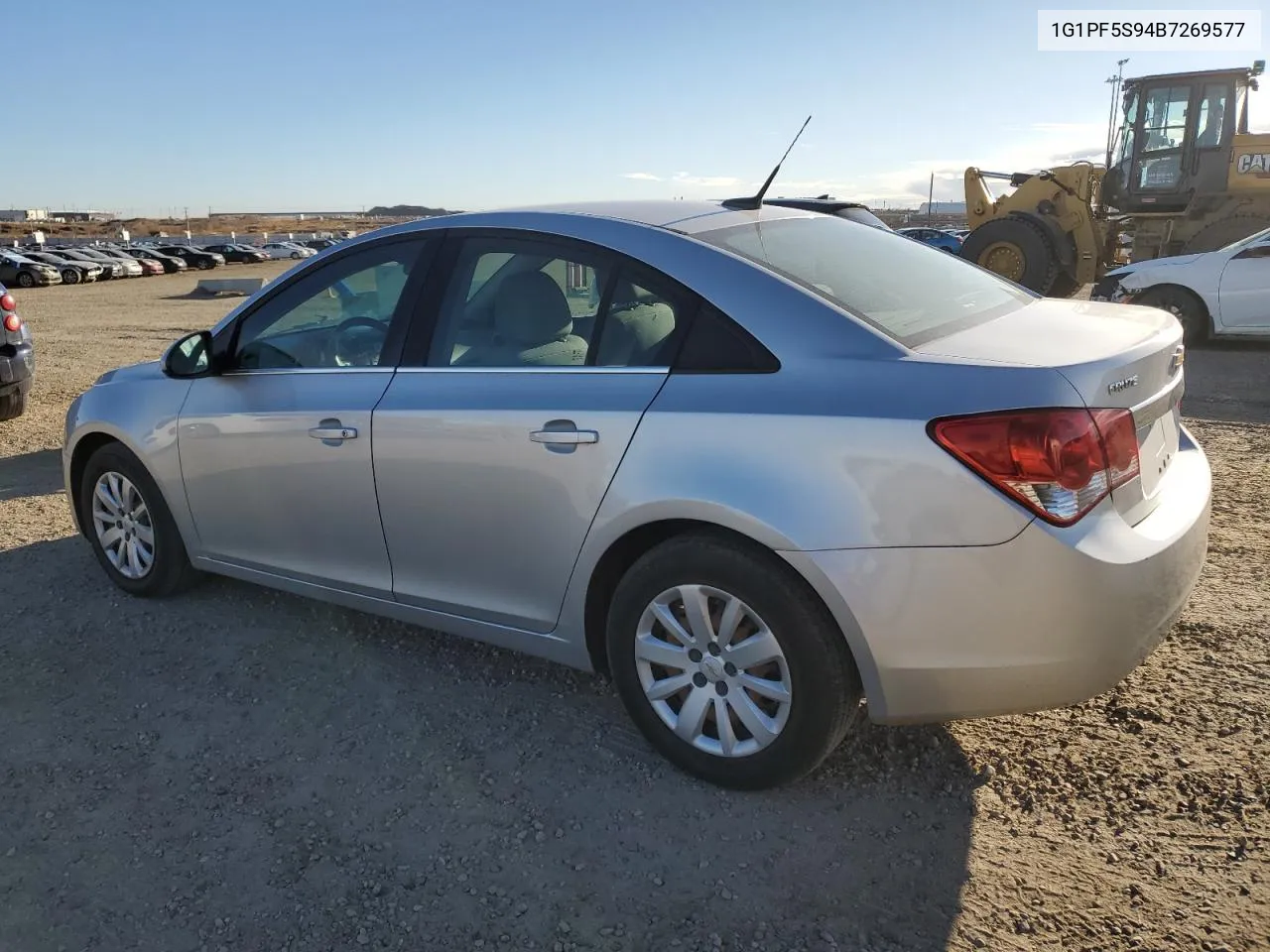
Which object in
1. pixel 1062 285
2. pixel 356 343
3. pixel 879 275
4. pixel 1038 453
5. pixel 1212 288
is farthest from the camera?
pixel 1062 285

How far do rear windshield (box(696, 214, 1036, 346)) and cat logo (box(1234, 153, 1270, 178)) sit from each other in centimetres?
1402

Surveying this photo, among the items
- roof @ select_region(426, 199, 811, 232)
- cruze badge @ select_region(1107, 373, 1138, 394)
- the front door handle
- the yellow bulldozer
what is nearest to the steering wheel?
the front door handle

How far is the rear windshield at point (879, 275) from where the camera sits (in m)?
2.78

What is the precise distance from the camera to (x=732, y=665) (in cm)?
271

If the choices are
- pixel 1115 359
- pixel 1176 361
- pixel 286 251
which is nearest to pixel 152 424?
pixel 1115 359

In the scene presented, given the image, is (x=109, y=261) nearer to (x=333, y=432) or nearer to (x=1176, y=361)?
(x=333, y=432)

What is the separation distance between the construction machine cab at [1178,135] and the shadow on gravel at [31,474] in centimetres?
1544

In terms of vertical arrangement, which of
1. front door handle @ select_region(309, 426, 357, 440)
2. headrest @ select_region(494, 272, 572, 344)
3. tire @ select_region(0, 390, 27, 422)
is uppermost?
headrest @ select_region(494, 272, 572, 344)

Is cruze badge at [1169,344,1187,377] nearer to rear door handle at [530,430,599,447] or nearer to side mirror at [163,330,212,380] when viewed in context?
rear door handle at [530,430,599,447]

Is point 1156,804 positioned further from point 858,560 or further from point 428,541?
point 428,541

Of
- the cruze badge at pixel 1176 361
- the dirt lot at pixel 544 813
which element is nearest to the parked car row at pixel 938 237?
the cruze badge at pixel 1176 361

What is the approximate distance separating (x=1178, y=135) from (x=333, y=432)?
52.4 feet

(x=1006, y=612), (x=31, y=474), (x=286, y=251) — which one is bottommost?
(x=286, y=251)

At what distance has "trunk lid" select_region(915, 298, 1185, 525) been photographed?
7.95 ft
